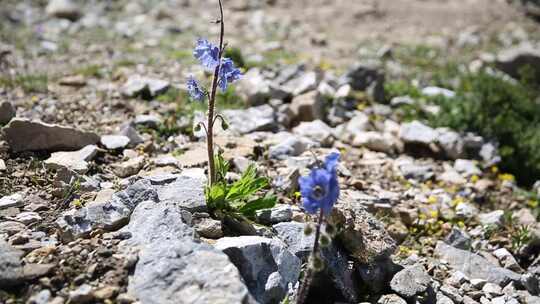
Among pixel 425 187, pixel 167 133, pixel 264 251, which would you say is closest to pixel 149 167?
pixel 167 133

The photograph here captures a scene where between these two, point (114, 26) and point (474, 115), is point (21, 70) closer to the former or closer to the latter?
point (114, 26)

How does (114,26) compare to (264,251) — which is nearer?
(264,251)

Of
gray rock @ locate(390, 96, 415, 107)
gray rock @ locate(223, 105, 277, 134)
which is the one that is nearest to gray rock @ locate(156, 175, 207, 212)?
gray rock @ locate(223, 105, 277, 134)

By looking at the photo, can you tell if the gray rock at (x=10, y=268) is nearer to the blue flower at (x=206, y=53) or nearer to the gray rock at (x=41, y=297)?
the gray rock at (x=41, y=297)

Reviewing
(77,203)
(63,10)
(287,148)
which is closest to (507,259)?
(287,148)

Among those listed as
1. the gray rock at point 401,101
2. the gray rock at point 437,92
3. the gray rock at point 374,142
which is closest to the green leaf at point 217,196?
the gray rock at point 374,142

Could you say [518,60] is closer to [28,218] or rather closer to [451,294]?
[451,294]
